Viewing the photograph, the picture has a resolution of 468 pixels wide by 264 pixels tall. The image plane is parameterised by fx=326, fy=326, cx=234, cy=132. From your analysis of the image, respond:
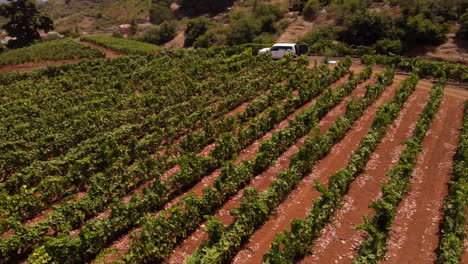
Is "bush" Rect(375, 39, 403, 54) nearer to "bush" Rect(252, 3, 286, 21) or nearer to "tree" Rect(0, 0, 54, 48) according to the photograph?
"bush" Rect(252, 3, 286, 21)

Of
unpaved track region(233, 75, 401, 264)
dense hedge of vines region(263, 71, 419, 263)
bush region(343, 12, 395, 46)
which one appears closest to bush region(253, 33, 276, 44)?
bush region(343, 12, 395, 46)

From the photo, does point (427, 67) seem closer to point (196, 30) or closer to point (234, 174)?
point (234, 174)

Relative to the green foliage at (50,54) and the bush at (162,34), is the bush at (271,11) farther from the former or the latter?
the green foliage at (50,54)

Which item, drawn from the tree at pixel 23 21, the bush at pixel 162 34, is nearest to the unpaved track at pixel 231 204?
the tree at pixel 23 21

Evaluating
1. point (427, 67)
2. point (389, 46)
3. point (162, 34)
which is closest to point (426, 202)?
point (427, 67)

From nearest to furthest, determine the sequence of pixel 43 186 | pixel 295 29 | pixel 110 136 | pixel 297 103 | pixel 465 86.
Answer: pixel 43 186
pixel 110 136
pixel 297 103
pixel 465 86
pixel 295 29

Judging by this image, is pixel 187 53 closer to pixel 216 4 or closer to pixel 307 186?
pixel 307 186

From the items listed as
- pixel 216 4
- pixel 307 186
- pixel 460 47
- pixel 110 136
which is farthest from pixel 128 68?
pixel 216 4
